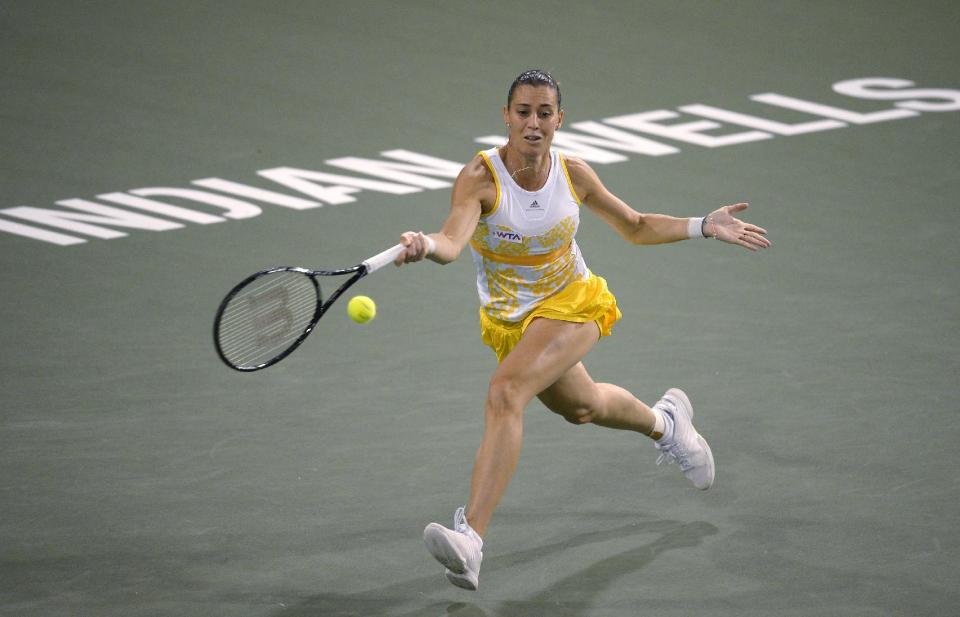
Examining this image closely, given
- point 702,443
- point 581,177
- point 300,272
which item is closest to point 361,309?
point 300,272

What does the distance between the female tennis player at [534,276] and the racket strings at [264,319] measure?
537 mm

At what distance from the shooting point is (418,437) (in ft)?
22.2

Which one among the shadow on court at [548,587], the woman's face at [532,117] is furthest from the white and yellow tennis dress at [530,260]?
the shadow on court at [548,587]

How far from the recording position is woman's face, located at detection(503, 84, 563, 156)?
5.55 metres

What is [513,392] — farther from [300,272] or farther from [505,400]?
[300,272]

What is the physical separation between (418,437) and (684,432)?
1.26 m

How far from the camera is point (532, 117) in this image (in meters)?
5.57

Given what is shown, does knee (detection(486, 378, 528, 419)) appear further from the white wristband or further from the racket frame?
the white wristband

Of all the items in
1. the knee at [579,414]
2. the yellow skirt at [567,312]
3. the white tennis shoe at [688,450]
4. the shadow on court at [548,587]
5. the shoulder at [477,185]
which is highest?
the shoulder at [477,185]

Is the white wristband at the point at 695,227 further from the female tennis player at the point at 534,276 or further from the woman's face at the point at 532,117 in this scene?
the woman's face at the point at 532,117

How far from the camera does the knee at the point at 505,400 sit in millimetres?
5465

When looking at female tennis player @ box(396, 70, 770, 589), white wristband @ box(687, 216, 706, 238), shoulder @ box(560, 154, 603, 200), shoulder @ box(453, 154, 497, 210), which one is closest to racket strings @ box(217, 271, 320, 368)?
female tennis player @ box(396, 70, 770, 589)

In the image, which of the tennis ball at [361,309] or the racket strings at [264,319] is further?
the racket strings at [264,319]

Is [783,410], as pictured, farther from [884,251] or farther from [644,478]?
[884,251]
